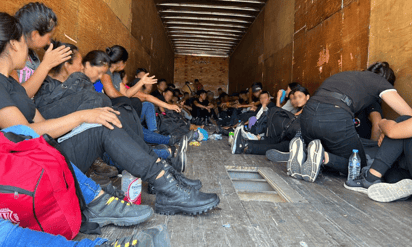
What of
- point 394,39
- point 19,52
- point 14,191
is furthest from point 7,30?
point 394,39

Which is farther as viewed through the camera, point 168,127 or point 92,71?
point 168,127

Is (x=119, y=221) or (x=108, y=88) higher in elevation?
(x=108, y=88)

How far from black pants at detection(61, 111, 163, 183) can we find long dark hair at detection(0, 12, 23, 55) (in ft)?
1.91

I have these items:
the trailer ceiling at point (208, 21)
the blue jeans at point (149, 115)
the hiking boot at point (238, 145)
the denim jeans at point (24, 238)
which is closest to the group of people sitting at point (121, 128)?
the denim jeans at point (24, 238)

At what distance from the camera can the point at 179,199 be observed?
1.61 meters

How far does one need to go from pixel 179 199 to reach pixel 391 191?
1.58 metres

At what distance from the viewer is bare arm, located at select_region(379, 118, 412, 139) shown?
2.00 meters

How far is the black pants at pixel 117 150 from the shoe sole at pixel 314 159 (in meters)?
1.48

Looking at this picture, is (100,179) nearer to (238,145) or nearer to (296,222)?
(296,222)

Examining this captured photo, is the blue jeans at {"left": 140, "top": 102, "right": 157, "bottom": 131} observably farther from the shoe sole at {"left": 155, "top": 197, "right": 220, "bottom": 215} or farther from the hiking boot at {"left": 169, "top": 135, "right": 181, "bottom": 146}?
the shoe sole at {"left": 155, "top": 197, "right": 220, "bottom": 215}

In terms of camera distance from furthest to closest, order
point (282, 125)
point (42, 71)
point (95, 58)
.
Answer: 1. point (282, 125)
2. point (95, 58)
3. point (42, 71)

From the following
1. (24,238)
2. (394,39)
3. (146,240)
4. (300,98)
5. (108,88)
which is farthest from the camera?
(300,98)

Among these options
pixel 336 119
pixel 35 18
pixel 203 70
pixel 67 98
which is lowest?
pixel 336 119

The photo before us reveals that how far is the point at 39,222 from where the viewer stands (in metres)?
1.05
